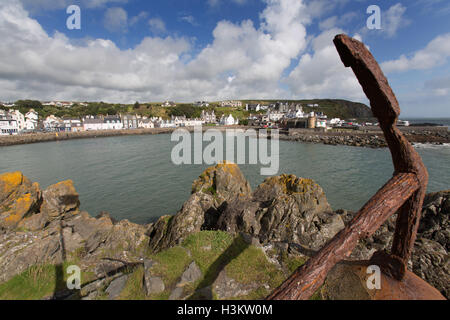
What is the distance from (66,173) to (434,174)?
4964cm

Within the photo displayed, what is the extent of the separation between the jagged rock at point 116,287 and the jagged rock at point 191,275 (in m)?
1.33

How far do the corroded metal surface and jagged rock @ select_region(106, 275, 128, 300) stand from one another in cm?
428

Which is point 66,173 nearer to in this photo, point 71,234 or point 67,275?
point 71,234

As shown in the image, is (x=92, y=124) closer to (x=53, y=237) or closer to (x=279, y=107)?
(x=53, y=237)

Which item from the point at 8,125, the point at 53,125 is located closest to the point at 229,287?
the point at 8,125

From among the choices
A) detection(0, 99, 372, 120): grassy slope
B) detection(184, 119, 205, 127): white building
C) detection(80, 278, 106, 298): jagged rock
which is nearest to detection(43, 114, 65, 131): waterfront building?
detection(0, 99, 372, 120): grassy slope

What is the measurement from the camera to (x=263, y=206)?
33.4 feet

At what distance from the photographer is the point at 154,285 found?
14.5 ft

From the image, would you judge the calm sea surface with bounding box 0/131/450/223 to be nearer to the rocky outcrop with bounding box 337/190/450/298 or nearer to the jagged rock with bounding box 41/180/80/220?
the jagged rock with bounding box 41/180/80/220

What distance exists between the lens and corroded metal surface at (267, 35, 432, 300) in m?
1.71

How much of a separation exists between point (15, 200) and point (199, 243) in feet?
35.8
